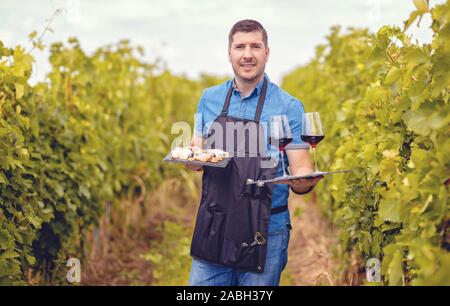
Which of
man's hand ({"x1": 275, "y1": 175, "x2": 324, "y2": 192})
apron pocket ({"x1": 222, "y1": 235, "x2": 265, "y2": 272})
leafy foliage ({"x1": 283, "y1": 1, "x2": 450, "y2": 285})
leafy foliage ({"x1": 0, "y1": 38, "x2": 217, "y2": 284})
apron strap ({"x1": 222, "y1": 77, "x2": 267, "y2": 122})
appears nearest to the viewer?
leafy foliage ({"x1": 283, "y1": 1, "x2": 450, "y2": 285})

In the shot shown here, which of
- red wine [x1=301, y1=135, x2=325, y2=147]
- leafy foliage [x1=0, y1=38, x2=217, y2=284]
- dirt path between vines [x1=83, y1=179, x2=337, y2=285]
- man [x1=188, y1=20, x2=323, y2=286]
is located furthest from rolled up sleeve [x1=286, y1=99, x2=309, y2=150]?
dirt path between vines [x1=83, y1=179, x2=337, y2=285]

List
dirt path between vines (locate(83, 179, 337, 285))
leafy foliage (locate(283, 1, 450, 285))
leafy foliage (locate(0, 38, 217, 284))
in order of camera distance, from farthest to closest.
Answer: dirt path between vines (locate(83, 179, 337, 285)), leafy foliage (locate(0, 38, 217, 284)), leafy foliage (locate(283, 1, 450, 285))

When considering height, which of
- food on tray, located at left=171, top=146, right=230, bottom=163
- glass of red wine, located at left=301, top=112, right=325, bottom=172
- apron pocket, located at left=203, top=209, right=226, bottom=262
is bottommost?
apron pocket, located at left=203, top=209, right=226, bottom=262

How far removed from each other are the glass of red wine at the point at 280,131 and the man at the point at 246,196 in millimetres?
130

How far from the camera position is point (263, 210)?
9.50 ft

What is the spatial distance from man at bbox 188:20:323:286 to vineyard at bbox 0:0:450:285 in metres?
0.47

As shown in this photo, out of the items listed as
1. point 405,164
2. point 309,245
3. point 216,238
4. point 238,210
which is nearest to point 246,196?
point 238,210

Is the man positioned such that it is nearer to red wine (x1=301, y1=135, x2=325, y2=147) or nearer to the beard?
the beard

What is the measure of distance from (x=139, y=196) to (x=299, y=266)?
227 cm

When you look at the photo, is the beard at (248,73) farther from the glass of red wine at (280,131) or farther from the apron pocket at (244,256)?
the apron pocket at (244,256)

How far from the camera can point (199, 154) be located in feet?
9.55

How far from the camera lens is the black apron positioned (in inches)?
113

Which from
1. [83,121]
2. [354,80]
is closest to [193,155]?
[83,121]

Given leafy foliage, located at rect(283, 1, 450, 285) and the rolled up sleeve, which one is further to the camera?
the rolled up sleeve
